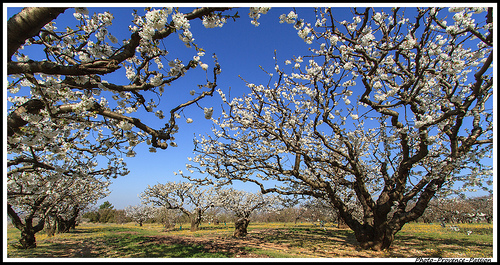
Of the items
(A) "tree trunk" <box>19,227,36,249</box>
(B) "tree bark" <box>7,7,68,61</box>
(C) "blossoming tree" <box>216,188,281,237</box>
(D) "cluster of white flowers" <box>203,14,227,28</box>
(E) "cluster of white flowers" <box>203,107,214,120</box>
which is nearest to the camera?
(B) "tree bark" <box>7,7,68,61</box>

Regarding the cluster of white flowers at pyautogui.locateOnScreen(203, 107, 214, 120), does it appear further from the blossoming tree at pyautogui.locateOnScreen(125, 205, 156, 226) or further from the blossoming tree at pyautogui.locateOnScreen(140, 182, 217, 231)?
the blossoming tree at pyautogui.locateOnScreen(125, 205, 156, 226)

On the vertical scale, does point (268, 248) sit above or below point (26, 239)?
below

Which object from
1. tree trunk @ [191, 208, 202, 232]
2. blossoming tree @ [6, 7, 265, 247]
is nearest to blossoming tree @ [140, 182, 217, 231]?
tree trunk @ [191, 208, 202, 232]

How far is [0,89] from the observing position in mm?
2609

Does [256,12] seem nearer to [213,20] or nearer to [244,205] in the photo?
[213,20]

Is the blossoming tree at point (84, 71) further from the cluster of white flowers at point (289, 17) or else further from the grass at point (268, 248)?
the grass at point (268, 248)

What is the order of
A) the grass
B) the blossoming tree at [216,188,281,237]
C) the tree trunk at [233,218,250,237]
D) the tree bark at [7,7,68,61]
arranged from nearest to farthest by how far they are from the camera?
1. the tree bark at [7,7,68,61]
2. the grass
3. the tree trunk at [233,218,250,237]
4. the blossoming tree at [216,188,281,237]

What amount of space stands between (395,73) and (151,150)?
6880 mm

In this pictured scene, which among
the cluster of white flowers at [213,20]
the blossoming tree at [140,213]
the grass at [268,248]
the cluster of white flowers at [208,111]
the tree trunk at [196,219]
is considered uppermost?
the cluster of white flowers at [213,20]

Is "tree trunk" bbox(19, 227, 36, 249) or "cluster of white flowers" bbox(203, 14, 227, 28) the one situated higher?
"cluster of white flowers" bbox(203, 14, 227, 28)

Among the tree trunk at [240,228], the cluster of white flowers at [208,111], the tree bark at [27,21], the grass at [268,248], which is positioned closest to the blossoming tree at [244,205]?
the tree trunk at [240,228]

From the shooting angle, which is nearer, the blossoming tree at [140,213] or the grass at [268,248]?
the grass at [268,248]

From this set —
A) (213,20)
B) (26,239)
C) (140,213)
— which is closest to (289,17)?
(213,20)

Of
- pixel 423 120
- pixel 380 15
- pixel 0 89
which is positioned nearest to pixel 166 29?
pixel 0 89
